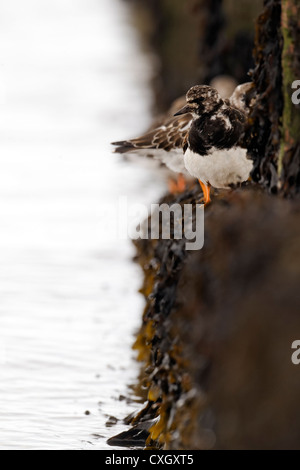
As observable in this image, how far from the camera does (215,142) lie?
6109 mm

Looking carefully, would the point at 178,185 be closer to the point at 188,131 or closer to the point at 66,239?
the point at 66,239

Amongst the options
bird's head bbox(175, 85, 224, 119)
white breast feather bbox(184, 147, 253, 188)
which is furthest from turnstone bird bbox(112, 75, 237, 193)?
white breast feather bbox(184, 147, 253, 188)

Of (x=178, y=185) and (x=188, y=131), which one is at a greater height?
(x=178, y=185)

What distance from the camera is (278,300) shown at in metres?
3.14

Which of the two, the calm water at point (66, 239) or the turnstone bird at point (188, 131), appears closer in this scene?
the turnstone bird at point (188, 131)

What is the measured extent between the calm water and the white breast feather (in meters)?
1.38

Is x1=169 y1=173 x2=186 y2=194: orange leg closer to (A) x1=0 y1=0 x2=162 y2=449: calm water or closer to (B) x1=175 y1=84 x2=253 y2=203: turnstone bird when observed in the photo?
(A) x1=0 y1=0 x2=162 y2=449: calm water

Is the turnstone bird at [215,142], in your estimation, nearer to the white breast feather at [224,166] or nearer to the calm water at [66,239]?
the white breast feather at [224,166]

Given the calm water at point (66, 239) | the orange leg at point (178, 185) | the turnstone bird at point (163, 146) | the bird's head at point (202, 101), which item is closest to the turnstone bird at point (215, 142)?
the bird's head at point (202, 101)

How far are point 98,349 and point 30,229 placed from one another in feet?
10.8

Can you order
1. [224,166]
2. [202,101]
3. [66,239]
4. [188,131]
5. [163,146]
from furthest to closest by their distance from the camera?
[66,239]
[163,146]
[188,131]
[202,101]
[224,166]

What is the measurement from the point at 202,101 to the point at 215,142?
0.95 feet

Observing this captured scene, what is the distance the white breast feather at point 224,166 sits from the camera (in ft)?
19.9

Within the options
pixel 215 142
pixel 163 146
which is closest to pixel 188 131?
pixel 215 142
